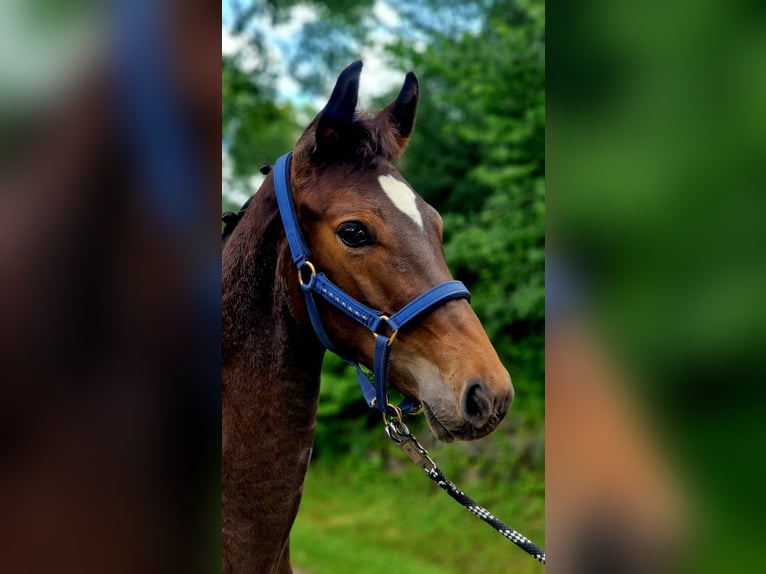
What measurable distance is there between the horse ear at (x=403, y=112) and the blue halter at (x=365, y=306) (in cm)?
29

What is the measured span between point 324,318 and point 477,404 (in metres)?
0.41

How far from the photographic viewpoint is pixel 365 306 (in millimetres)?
1565

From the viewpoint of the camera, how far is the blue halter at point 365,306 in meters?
1.52

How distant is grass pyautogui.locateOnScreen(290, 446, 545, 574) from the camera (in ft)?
14.4

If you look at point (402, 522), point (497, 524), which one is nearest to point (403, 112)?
point (497, 524)

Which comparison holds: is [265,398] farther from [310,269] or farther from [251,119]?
[251,119]
